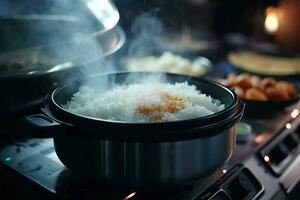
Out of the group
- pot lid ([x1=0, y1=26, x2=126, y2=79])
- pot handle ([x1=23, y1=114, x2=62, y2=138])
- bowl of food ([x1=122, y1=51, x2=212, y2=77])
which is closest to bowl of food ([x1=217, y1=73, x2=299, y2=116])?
bowl of food ([x1=122, y1=51, x2=212, y2=77])

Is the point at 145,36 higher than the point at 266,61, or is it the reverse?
the point at 145,36

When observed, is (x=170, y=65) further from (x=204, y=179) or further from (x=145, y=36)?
(x=204, y=179)

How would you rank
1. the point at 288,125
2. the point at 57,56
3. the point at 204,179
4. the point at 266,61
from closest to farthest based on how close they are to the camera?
the point at 204,179 < the point at 57,56 < the point at 288,125 < the point at 266,61

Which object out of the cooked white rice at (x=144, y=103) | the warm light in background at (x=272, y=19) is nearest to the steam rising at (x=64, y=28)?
the cooked white rice at (x=144, y=103)

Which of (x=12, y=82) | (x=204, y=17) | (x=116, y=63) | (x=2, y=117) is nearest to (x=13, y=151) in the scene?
(x=2, y=117)

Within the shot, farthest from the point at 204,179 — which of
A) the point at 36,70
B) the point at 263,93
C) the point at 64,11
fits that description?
the point at 64,11

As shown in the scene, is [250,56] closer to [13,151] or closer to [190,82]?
[190,82]
